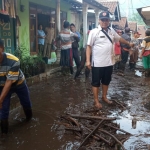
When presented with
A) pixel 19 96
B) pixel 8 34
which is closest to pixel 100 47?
pixel 19 96

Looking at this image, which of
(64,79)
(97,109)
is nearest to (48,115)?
(97,109)

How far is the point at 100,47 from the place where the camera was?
5176 millimetres

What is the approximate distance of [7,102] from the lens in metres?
3.85

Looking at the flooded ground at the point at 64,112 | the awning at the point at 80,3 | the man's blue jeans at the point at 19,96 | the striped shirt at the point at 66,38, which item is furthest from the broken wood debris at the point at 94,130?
the awning at the point at 80,3

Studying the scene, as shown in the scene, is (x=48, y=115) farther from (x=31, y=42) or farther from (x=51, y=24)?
(x=51, y=24)

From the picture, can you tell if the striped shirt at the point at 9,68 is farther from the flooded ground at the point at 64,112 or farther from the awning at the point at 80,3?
the awning at the point at 80,3

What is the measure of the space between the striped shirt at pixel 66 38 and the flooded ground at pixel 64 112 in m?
1.67

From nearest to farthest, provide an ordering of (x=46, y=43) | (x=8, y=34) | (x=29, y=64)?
(x=29, y=64)
(x=8, y=34)
(x=46, y=43)

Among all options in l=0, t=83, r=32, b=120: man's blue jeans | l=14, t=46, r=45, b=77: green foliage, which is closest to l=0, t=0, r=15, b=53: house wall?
l=14, t=46, r=45, b=77: green foliage

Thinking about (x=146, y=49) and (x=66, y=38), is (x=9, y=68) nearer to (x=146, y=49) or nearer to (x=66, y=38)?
(x=66, y=38)

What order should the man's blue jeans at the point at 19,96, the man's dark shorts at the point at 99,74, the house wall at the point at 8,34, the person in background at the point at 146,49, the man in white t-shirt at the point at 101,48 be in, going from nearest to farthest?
the man's blue jeans at the point at 19,96 → the man in white t-shirt at the point at 101,48 → the man's dark shorts at the point at 99,74 → the house wall at the point at 8,34 → the person in background at the point at 146,49

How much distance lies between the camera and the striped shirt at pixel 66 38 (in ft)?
30.7

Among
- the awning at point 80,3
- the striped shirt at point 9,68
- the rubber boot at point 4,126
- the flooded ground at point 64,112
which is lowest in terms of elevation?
the flooded ground at point 64,112

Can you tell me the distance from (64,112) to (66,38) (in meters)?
4.84
